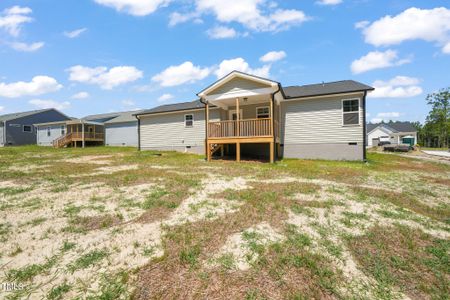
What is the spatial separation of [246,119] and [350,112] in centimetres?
588

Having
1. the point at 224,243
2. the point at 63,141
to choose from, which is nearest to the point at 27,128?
the point at 63,141

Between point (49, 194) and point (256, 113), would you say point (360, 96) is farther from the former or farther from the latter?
point (49, 194)

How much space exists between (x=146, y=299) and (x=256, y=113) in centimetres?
1394

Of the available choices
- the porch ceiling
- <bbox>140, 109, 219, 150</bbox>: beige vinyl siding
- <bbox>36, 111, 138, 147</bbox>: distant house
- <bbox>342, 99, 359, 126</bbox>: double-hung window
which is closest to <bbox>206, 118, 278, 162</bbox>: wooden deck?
the porch ceiling

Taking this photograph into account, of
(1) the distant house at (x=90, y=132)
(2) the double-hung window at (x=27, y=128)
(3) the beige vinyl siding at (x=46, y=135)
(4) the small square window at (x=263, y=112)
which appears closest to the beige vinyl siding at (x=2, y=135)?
(2) the double-hung window at (x=27, y=128)

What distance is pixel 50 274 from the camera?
2814 mm

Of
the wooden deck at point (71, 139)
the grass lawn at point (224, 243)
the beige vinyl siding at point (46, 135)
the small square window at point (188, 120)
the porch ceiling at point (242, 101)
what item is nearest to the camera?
the grass lawn at point (224, 243)

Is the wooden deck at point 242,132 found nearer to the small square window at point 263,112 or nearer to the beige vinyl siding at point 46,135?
the small square window at point 263,112

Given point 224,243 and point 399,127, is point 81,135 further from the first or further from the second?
point 399,127

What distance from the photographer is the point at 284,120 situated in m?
14.6

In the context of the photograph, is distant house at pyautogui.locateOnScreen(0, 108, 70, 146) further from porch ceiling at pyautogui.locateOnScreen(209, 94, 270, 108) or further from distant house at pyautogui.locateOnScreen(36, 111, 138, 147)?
porch ceiling at pyautogui.locateOnScreen(209, 94, 270, 108)

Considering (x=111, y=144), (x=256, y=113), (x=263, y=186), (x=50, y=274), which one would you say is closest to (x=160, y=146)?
(x=256, y=113)

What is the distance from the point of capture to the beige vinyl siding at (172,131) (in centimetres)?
1694

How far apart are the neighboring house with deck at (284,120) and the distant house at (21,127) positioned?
30427 millimetres
